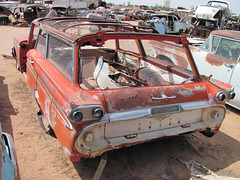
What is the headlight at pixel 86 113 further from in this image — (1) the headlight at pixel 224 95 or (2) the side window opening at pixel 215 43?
(2) the side window opening at pixel 215 43

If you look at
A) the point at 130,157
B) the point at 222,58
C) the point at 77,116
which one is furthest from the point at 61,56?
the point at 222,58

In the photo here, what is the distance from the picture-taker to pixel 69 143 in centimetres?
221

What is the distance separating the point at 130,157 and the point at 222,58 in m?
3.51

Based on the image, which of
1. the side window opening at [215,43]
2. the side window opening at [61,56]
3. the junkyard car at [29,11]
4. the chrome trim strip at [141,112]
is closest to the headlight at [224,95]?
the chrome trim strip at [141,112]

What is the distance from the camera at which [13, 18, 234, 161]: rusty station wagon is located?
2250 mm

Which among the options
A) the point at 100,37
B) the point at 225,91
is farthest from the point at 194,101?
the point at 100,37

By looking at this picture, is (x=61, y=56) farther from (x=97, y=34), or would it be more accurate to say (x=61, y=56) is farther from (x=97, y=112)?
(x=97, y=112)

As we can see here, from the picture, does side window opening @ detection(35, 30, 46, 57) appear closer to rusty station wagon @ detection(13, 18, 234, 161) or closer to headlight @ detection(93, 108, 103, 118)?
rusty station wagon @ detection(13, 18, 234, 161)

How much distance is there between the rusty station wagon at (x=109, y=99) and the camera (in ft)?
7.38

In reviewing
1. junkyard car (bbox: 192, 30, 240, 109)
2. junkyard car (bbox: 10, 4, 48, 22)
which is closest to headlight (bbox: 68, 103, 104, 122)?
junkyard car (bbox: 192, 30, 240, 109)

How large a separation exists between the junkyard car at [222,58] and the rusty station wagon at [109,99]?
1845mm

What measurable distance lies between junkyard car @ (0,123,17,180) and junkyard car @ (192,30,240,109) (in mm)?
4539

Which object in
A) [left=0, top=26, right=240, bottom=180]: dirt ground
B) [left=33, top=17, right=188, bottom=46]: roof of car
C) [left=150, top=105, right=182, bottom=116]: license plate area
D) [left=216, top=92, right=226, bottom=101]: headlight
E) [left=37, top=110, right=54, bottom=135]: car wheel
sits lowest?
[left=0, top=26, right=240, bottom=180]: dirt ground

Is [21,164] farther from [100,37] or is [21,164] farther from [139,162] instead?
[100,37]
